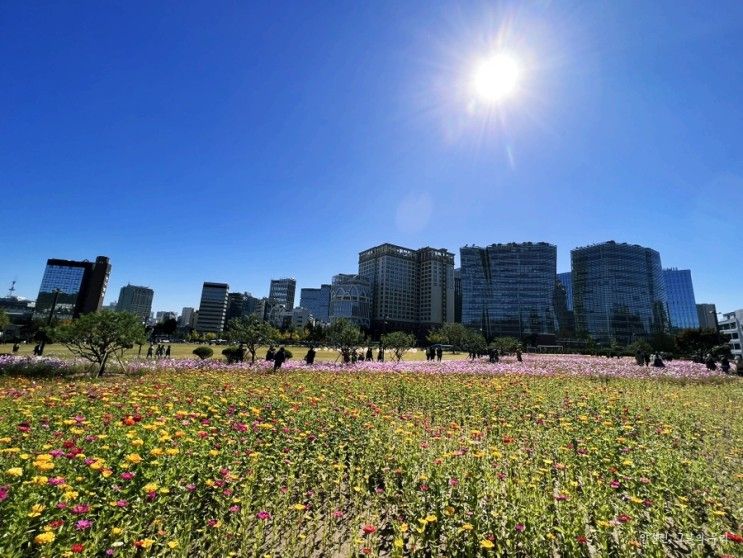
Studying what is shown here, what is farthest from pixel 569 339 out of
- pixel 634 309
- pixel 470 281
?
pixel 470 281

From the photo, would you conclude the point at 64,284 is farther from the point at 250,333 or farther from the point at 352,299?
the point at 250,333

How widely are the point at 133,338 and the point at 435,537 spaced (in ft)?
68.4

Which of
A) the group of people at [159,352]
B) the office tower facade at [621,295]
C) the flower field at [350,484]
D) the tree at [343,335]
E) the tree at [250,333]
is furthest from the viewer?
the office tower facade at [621,295]

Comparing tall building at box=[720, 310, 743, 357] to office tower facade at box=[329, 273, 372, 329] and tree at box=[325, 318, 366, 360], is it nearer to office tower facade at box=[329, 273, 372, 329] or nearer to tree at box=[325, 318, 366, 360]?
tree at box=[325, 318, 366, 360]

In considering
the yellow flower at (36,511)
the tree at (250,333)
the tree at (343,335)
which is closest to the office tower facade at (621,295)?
the tree at (343,335)

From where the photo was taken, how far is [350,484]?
5.75m

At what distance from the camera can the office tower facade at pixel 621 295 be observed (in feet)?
492

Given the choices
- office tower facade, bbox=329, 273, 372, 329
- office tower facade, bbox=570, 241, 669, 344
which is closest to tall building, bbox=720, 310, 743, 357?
office tower facade, bbox=570, 241, 669, 344

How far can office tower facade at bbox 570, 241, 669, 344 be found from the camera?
150000 mm

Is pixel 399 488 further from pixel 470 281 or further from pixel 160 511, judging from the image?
pixel 470 281

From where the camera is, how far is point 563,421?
30.3ft

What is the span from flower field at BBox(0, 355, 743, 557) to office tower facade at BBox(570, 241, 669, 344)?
169 meters

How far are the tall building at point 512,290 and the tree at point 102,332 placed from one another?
148 metres

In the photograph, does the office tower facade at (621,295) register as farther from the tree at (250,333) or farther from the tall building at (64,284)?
the tall building at (64,284)
